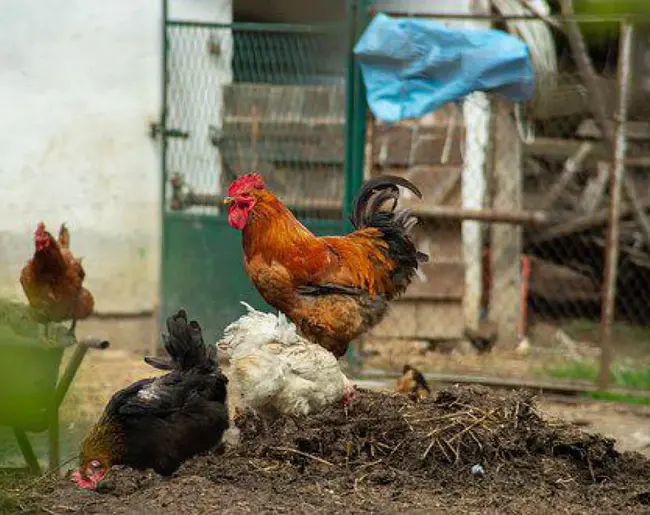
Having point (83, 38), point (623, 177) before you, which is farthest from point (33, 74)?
point (623, 177)

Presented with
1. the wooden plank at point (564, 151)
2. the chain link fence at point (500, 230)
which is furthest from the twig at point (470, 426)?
the wooden plank at point (564, 151)

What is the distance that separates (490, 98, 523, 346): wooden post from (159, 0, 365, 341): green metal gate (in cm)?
177

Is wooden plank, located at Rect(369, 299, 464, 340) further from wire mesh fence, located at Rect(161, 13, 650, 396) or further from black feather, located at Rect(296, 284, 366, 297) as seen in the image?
black feather, located at Rect(296, 284, 366, 297)

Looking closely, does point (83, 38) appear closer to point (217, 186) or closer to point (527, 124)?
point (217, 186)

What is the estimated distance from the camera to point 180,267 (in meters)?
9.63

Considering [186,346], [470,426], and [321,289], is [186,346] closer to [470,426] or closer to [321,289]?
[470,426]

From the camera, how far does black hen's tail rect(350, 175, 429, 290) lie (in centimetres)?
655

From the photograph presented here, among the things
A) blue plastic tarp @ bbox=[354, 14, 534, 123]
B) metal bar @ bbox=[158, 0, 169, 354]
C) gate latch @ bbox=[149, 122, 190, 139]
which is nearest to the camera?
blue plastic tarp @ bbox=[354, 14, 534, 123]

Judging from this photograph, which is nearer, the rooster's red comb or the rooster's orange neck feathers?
Result: the rooster's orange neck feathers

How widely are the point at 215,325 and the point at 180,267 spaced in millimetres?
661

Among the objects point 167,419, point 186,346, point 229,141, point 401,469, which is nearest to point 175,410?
point 167,419

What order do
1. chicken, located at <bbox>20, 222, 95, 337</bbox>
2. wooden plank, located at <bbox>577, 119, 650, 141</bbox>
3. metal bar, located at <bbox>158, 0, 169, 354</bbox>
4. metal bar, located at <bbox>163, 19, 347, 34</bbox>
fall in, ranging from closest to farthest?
chicken, located at <bbox>20, 222, 95, 337</bbox>, metal bar, located at <bbox>163, 19, 347, 34</bbox>, metal bar, located at <bbox>158, 0, 169, 354</bbox>, wooden plank, located at <bbox>577, 119, 650, 141</bbox>

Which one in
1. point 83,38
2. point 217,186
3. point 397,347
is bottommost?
point 397,347

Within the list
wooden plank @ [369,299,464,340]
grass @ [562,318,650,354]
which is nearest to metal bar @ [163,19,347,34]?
wooden plank @ [369,299,464,340]
